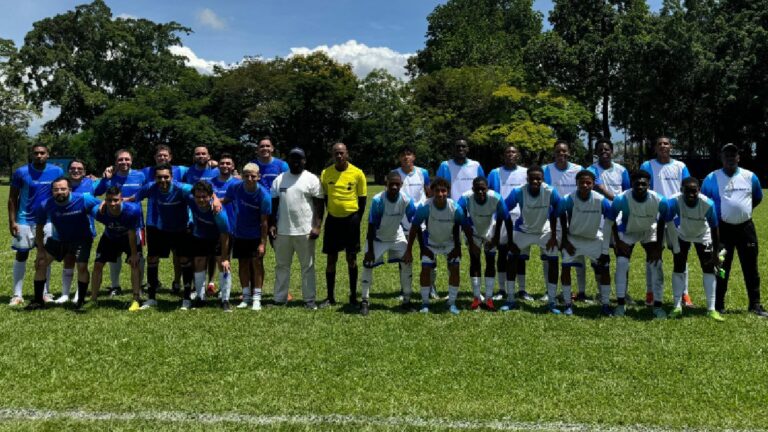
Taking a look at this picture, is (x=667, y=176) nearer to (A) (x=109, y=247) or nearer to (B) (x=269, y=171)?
(B) (x=269, y=171)

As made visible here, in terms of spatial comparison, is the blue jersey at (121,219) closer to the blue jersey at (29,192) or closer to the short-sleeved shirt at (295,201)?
the blue jersey at (29,192)

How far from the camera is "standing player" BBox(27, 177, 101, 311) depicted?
758 centimetres

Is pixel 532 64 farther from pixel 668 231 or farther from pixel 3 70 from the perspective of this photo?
pixel 3 70

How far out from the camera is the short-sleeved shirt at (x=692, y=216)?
725 cm

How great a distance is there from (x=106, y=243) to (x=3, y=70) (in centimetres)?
6053

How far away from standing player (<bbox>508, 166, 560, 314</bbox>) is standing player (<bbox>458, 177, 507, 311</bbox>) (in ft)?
0.82

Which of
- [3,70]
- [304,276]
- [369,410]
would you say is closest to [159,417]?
[369,410]

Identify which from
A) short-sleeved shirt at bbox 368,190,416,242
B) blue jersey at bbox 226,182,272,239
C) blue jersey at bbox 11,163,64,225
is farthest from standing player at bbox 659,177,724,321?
blue jersey at bbox 11,163,64,225

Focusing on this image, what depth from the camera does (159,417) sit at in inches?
170

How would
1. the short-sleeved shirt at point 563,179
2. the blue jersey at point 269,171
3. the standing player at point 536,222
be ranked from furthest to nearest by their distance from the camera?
the blue jersey at point 269,171, the short-sleeved shirt at point 563,179, the standing player at point 536,222

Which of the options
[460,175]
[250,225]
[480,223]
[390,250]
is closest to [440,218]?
[480,223]

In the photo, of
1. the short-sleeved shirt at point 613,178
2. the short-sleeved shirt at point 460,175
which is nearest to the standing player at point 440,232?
the short-sleeved shirt at point 460,175

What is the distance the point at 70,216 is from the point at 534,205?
634 cm

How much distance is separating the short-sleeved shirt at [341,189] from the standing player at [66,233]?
10.4ft
